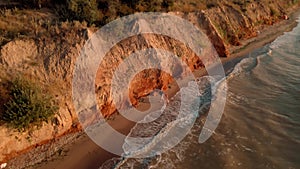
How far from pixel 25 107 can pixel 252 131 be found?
8.99 metres

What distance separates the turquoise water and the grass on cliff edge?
11.6 ft

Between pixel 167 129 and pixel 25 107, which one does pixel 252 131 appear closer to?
pixel 167 129

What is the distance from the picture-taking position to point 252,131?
11.5 m

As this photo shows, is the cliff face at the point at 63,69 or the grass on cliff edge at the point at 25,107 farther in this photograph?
the cliff face at the point at 63,69

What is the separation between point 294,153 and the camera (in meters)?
10.1

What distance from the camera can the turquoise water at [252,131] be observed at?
984 centimetres

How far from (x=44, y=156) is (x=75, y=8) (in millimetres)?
8518

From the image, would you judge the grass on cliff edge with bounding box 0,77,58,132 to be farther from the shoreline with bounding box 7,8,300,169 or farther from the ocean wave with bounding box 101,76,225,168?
the ocean wave with bounding box 101,76,225,168

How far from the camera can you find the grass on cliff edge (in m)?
9.86

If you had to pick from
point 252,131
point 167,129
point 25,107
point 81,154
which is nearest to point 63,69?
point 25,107

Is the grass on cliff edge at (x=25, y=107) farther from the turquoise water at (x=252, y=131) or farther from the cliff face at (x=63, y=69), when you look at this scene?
the turquoise water at (x=252, y=131)

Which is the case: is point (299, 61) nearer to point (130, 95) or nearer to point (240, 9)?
point (240, 9)

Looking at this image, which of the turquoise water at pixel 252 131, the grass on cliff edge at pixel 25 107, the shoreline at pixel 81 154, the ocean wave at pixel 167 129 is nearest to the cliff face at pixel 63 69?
the grass on cliff edge at pixel 25 107

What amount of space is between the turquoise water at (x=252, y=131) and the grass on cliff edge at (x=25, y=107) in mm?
3535
